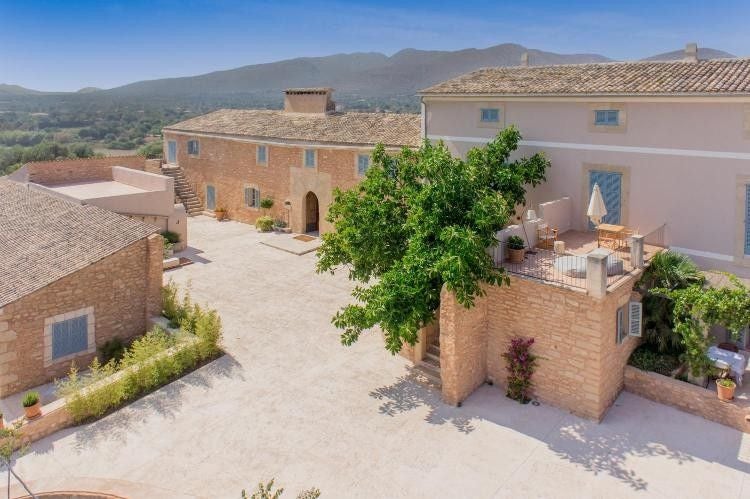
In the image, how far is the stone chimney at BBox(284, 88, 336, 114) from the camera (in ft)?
116

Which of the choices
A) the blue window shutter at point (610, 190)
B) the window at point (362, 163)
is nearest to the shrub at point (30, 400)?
the blue window shutter at point (610, 190)

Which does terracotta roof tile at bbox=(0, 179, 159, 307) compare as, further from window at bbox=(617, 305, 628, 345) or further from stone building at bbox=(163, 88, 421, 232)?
window at bbox=(617, 305, 628, 345)

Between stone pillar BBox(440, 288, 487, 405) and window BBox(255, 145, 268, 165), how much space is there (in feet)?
74.4

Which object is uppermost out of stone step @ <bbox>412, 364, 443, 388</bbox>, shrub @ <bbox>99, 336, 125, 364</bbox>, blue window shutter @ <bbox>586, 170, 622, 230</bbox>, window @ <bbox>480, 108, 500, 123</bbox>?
window @ <bbox>480, 108, 500, 123</bbox>

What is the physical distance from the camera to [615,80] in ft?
59.6

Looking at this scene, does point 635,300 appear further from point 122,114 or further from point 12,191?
point 122,114

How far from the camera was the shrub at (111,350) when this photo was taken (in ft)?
59.3

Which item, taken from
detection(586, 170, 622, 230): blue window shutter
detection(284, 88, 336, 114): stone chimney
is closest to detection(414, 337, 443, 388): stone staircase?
detection(586, 170, 622, 230): blue window shutter

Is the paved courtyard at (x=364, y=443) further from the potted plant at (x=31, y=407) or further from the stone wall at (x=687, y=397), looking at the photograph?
the potted plant at (x=31, y=407)

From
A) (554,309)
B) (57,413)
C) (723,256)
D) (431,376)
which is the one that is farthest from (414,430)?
(723,256)

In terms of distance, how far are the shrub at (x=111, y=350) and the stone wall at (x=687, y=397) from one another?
15.9 metres

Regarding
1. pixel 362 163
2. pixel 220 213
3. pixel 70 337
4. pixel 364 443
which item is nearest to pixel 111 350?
pixel 70 337

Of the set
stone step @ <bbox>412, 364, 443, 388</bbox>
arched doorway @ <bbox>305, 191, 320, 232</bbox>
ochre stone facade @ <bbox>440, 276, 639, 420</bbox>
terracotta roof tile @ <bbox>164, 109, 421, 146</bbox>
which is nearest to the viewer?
ochre stone facade @ <bbox>440, 276, 639, 420</bbox>

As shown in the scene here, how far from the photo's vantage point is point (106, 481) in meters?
12.0
